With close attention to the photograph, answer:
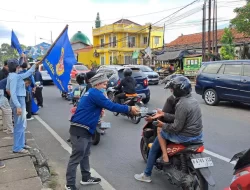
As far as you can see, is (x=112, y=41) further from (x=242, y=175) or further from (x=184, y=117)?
(x=242, y=175)

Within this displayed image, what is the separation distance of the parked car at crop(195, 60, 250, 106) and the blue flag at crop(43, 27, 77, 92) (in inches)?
261

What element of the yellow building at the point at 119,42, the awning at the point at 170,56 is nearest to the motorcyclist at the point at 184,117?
the awning at the point at 170,56

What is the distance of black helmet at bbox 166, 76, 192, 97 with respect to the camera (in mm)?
3674

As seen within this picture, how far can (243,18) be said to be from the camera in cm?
1964

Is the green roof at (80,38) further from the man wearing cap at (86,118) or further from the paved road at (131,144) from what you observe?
the man wearing cap at (86,118)

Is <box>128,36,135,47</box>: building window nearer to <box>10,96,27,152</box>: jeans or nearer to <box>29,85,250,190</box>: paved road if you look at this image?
<box>29,85,250,190</box>: paved road

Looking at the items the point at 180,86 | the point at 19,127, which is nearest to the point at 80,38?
the point at 19,127

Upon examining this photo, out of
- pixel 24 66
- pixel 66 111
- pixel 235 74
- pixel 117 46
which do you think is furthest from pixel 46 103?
pixel 117 46

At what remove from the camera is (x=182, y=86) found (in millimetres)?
3670

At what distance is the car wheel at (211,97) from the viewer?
1094 centimetres

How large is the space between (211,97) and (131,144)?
591 centimetres

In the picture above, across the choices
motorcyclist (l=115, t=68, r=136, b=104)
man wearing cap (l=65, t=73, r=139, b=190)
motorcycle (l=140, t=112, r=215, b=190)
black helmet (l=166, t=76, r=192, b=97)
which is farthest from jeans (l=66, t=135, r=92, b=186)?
motorcyclist (l=115, t=68, r=136, b=104)

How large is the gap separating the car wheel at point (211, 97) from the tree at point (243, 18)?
10639 millimetres

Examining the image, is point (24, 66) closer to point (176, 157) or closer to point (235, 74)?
point (176, 157)
